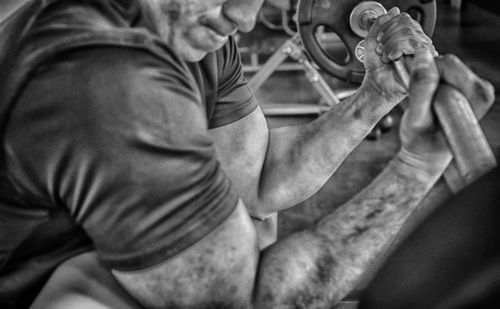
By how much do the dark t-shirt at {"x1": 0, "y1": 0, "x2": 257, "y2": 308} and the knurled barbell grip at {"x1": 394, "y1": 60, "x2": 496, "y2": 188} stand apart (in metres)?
0.27

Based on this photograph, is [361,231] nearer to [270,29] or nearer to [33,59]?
[33,59]

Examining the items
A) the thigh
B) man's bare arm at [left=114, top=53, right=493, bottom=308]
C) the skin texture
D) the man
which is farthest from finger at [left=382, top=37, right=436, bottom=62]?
the thigh

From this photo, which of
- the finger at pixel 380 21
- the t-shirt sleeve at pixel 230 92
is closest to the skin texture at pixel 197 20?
the t-shirt sleeve at pixel 230 92

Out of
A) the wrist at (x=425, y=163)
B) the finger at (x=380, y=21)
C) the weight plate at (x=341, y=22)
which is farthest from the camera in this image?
the weight plate at (x=341, y=22)

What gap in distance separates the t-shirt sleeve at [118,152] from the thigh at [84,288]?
0.08m

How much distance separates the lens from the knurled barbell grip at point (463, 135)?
1.94 ft

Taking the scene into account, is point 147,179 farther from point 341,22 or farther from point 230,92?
point 341,22

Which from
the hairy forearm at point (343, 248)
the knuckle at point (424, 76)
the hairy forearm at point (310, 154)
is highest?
the knuckle at point (424, 76)

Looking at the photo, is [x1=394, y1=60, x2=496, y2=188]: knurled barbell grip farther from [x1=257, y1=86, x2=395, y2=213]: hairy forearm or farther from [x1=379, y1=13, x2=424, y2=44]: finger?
[x1=257, y1=86, x2=395, y2=213]: hairy forearm

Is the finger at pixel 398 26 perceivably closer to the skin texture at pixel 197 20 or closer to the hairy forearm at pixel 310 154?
the hairy forearm at pixel 310 154

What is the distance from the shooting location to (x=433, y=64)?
689 mm

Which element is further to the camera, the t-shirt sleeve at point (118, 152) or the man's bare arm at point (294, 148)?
the man's bare arm at point (294, 148)

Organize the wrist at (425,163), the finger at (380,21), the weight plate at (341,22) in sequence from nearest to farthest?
the wrist at (425,163) < the finger at (380,21) < the weight plate at (341,22)

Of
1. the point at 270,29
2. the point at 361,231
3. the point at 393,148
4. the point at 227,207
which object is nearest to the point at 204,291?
the point at 227,207
